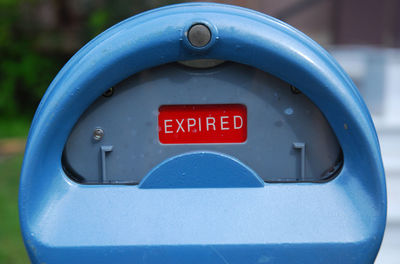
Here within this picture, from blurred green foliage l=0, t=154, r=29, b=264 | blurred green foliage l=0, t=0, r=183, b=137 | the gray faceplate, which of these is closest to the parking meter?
the gray faceplate

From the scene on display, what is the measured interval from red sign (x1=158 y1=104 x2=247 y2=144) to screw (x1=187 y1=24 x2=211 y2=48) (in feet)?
0.62

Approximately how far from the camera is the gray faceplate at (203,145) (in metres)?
1.47

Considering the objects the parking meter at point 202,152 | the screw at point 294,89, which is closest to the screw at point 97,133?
the parking meter at point 202,152

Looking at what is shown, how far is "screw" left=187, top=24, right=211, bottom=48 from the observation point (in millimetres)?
1390

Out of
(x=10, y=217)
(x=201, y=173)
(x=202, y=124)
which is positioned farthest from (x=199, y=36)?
(x=10, y=217)

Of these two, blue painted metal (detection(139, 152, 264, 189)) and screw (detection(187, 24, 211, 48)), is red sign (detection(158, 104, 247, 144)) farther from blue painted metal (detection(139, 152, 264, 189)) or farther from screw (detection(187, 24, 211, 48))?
screw (detection(187, 24, 211, 48))

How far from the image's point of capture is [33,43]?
34.3ft

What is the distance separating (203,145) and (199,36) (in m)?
0.31

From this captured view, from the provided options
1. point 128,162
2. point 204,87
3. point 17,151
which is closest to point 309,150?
point 204,87

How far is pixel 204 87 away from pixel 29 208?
0.59 metres

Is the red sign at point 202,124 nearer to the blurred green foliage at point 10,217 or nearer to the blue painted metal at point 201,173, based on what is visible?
the blue painted metal at point 201,173

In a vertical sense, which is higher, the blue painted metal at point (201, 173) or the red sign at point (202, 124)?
the red sign at point (202, 124)

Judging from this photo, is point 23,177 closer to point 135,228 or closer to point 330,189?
point 135,228

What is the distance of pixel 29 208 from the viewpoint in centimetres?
146
